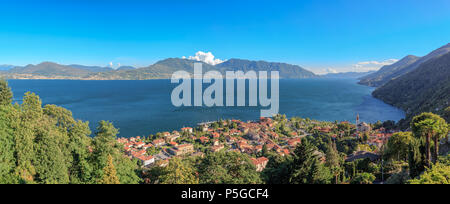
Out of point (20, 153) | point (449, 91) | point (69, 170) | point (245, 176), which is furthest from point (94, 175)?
point (449, 91)

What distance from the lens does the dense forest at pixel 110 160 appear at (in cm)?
773

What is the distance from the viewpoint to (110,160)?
8.16m

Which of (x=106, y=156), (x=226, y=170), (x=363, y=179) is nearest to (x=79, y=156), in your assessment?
(x=106, y=156)

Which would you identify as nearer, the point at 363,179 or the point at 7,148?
the point at 7,148

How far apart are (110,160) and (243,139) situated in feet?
111

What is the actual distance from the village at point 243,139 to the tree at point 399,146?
1188 centimetres

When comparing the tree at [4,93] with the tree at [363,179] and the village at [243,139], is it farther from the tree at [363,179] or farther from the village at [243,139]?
the tree at [363,179]

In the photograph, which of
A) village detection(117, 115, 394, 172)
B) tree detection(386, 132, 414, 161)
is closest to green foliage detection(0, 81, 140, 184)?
village detection(117, 115, 394, 172)

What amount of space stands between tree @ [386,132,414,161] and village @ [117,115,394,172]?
1188 cm

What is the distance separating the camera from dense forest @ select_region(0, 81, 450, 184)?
304 inches

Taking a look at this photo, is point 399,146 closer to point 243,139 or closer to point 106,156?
point 106,156

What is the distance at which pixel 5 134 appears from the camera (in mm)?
7434
